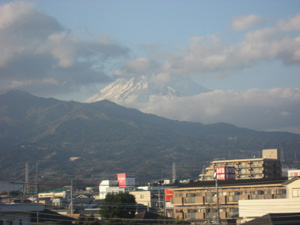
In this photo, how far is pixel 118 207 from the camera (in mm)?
104312

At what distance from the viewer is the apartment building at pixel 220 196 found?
9450 centimetres

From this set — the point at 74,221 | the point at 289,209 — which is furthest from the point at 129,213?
the point at 289,209

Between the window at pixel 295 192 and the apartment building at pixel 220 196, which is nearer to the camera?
the window at pixel 295 192

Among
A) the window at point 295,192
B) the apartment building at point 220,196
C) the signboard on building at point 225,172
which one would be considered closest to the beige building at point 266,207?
the window at point 295,192

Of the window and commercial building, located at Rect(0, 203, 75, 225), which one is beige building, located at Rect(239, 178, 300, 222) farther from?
commercial building, located at Rect(0, 203, 75, 225)

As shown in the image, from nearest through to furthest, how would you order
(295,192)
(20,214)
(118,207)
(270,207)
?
(20,214) < (270,207) < (295,192) < (118,207)

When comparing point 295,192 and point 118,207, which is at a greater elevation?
point 295,192

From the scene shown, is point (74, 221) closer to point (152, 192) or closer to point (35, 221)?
point (35, 221)

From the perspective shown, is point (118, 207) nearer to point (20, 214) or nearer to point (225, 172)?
point (225, 172)

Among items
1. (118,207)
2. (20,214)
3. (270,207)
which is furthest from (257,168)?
(20,214)

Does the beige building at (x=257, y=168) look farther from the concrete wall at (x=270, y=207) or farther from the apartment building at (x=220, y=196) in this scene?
the concrete wall at (x=270, y=207)

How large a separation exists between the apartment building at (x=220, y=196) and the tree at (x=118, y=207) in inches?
379

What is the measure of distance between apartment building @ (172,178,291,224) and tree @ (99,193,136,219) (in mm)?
9639

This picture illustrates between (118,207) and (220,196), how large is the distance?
20443mm
